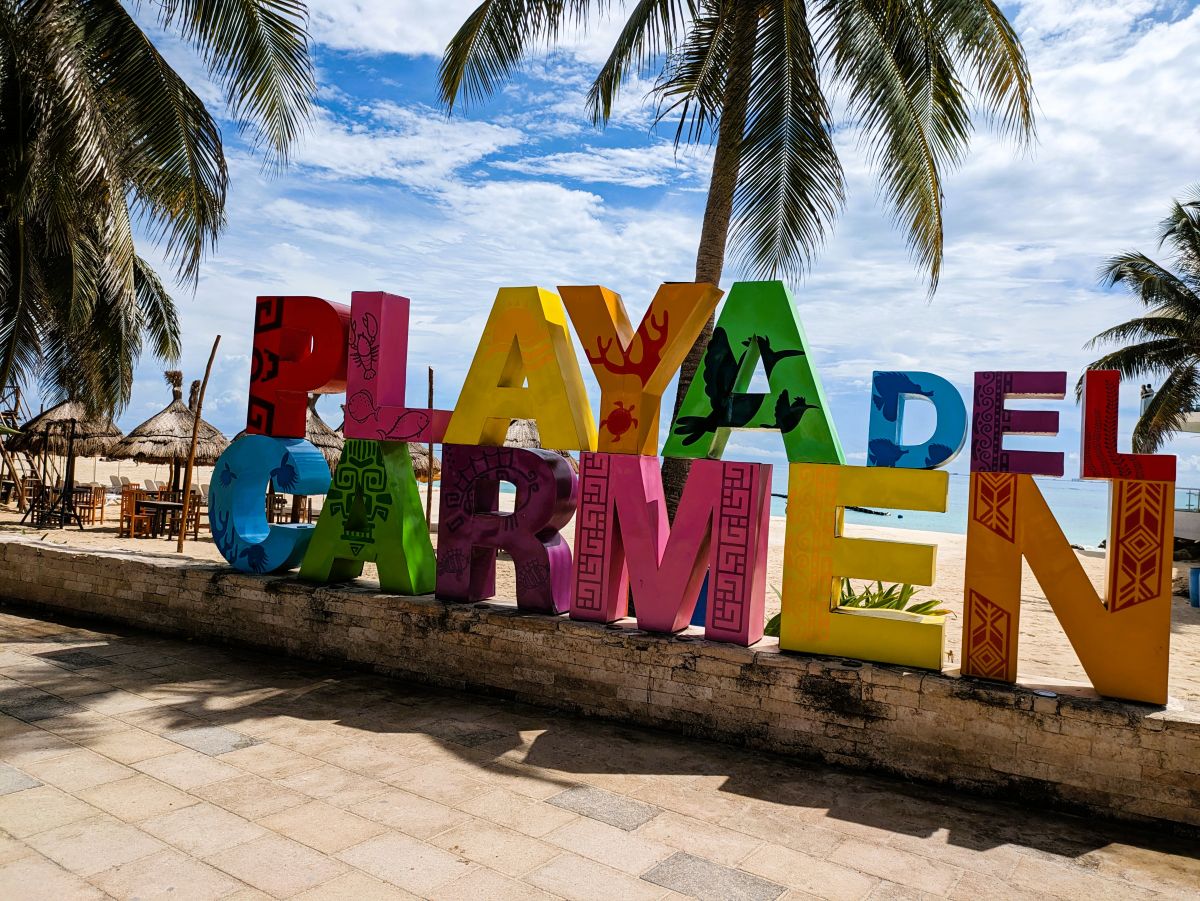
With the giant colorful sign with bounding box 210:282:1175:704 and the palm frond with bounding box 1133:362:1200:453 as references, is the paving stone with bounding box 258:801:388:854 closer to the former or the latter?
the giant colorful sign with bounding box 210:282:1175:704

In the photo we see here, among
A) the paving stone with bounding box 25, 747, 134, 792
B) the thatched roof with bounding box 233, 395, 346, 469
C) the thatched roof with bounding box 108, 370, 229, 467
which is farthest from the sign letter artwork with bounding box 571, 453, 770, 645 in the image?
the thatched roof with bounding box 108, 370, 229, 467

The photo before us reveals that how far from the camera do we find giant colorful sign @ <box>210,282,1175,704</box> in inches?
→ 211

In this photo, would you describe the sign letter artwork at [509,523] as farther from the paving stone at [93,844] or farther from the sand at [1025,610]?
the paving stone at [93,844]

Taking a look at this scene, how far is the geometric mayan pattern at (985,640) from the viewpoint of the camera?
5.41 metres

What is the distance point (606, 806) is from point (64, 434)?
1925 cm

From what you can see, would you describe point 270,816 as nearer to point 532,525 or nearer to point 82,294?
point 532,525

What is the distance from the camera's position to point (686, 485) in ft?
20.7

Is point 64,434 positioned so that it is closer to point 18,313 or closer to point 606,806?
point 18,313

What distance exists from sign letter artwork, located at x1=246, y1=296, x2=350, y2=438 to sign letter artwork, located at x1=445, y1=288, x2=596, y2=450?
1.48m

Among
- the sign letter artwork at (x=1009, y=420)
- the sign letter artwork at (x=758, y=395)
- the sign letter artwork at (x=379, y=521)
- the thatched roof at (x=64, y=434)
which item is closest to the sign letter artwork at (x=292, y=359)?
the sign letter artwork at (x=379, y=521)

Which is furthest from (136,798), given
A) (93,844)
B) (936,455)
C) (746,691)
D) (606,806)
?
(936,455)

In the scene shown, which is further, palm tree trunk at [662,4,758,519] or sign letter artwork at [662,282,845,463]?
palm tree trunk at [662,4,758,519]

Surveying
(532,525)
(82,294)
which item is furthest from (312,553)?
(82,294)

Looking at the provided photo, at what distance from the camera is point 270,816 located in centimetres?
444
